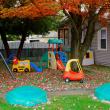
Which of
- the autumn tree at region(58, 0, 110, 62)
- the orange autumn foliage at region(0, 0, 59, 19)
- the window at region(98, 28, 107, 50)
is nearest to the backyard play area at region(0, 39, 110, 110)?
the autumn tree at region(58, 0, 110, 62)

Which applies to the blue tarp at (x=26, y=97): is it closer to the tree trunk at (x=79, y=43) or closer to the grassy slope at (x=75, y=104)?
the grassy slope at (x=75, y=104)

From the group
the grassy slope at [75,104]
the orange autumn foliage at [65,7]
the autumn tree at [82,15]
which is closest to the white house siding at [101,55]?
the autumn tree at [82,15]

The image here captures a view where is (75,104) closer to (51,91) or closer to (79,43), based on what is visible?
(51,91)

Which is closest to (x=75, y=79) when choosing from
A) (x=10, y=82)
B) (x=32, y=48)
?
(x=10, y=82)

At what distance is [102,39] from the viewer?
24.5m

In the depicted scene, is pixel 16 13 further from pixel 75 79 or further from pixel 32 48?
pixel 32 48

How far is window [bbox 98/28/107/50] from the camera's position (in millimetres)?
24266

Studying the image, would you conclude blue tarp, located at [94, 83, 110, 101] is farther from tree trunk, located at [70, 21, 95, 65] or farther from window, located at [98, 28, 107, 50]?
window, located at [98, 28, 107, 50]

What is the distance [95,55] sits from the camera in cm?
2511

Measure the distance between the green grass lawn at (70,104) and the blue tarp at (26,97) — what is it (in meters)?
0.22

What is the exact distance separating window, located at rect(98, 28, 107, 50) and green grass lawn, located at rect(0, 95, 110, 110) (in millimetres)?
13616

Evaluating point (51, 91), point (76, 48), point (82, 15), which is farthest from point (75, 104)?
point (82, 15)

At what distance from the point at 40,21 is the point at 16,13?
20.2 ft

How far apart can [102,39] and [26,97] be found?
15.2m
